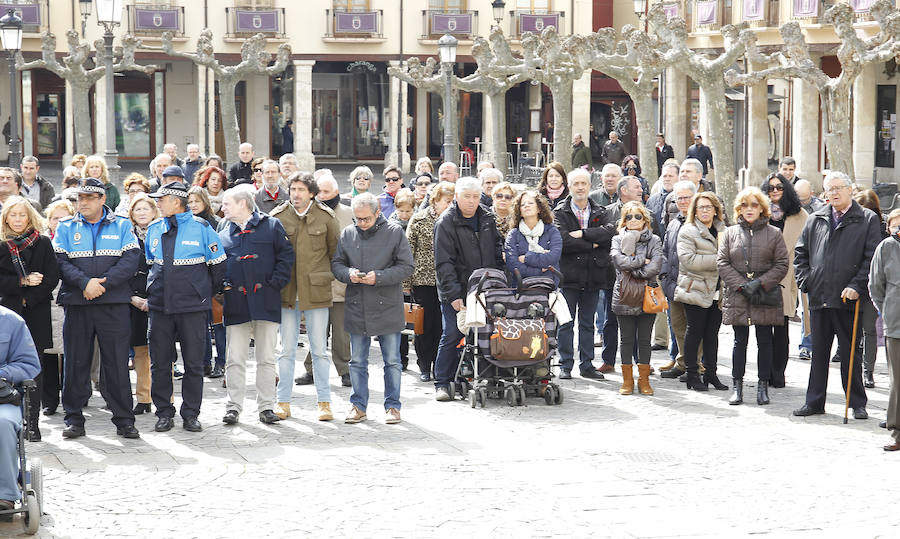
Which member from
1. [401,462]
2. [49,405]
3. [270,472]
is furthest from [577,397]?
[49,405]

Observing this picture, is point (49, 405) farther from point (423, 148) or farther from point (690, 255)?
point (423, 148)

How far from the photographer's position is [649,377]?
12.5m

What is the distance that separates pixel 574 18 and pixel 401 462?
41.3 meters

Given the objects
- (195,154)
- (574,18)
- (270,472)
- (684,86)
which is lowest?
(270,472)

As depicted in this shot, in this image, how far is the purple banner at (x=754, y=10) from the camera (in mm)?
36438

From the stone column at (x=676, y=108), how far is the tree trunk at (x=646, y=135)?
37.6ft

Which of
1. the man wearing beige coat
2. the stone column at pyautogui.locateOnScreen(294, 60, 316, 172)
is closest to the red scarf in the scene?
the man wearing beige coat

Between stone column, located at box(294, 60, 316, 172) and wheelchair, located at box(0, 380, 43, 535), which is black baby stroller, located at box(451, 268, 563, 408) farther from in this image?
stone column, located at box(294, 60, 316, 172)

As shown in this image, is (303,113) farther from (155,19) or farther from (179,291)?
(179,291)

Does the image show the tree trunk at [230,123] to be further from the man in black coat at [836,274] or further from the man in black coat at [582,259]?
the man in black coat at [836,274]

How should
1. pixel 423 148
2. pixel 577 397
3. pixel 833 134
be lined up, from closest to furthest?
pixel 577 397 → pixel 833 134 → pixel 423 148

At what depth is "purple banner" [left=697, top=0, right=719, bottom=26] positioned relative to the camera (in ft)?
125

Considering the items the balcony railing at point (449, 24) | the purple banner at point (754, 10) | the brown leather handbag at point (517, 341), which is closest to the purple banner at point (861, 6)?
the purple banner at point (754, 10)

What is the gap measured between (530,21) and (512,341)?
38.4 metres
